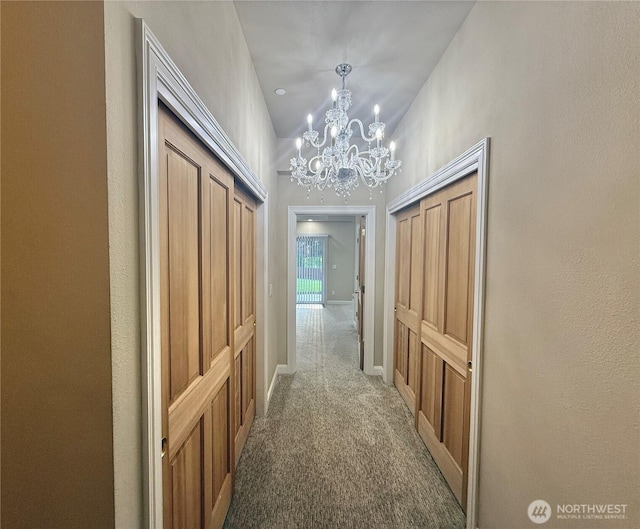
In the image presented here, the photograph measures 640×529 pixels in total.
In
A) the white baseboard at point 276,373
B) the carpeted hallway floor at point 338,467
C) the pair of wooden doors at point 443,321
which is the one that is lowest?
the carpeted hallway floor at point 338,467

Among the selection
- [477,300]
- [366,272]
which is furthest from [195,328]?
[366,272]

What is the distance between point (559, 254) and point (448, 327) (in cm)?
107

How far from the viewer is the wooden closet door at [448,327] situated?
171 centimetres

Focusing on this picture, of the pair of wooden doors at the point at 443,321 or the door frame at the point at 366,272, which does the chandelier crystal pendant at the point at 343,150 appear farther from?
the door frame at the point at 366,272

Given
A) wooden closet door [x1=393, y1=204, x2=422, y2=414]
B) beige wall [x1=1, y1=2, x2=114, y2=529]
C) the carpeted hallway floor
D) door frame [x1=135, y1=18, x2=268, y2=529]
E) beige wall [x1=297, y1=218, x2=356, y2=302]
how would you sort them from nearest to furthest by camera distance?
beige wall [x1=1, y1=2, x2=114, y2=529]
door frame [x1=135, y1=18, x2=268, y2=529]
the carpeted hallway floor
wooden closet door [x1=393, y1=204, x2=422, y2=414]
beige wall [x1=297, y1=218, x2=356, y2=302]

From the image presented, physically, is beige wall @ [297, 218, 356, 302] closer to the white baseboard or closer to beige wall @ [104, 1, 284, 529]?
the white baseboard

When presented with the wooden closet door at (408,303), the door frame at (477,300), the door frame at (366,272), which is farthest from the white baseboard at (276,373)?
the door frame at (477,300)

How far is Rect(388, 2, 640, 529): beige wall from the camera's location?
31.4 inches

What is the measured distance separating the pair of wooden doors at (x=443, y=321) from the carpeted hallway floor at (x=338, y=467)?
183 mm

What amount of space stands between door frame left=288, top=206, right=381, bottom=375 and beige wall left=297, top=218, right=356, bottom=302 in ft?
16.5

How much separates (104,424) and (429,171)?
2.32 meters

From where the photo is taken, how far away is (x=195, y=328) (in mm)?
1206

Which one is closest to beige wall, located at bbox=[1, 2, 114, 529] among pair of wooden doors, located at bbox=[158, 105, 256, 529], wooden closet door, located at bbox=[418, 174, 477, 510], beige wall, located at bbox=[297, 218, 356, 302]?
pair of wooden doors, located at bbox=[158, 105, 256, 529]

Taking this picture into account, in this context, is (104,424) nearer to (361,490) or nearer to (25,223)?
(25,223)
